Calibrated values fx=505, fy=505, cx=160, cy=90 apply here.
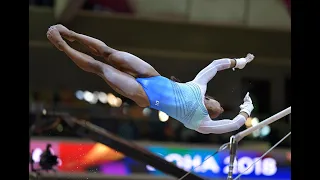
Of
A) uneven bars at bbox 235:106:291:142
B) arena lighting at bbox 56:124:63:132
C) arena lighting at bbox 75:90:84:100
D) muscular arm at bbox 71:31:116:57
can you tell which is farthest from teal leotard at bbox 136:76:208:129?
arena lighting at bbox 75:90:84:100

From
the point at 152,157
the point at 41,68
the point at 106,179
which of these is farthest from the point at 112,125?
the point at 152,157

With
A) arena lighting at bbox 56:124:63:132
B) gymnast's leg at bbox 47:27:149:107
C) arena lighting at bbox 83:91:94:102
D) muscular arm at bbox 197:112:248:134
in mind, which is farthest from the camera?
arena lighting at bbox 83:91:94:102

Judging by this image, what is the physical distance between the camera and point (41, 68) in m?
5.15

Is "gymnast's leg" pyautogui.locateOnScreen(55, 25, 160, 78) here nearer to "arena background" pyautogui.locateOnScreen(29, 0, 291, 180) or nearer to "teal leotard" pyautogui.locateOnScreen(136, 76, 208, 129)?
"teal leotard" pyautogui.locateOnScreen(136, 76, 208, 129)

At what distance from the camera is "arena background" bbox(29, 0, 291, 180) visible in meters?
3.82

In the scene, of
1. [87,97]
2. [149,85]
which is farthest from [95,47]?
[87,97]

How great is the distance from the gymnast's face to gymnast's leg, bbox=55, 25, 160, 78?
284 millimetres

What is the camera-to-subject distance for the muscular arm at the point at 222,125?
8.04ft

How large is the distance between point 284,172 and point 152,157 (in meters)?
1.42

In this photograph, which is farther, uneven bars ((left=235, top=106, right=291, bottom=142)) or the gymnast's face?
uneven bars ((left=235, top=106, right=291, bottom=142))

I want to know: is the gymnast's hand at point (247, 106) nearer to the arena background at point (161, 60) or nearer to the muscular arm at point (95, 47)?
the muscular arm at point (95, 47)

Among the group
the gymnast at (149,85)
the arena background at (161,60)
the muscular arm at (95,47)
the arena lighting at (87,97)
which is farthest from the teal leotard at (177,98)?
the arena lighting at (87,97)
